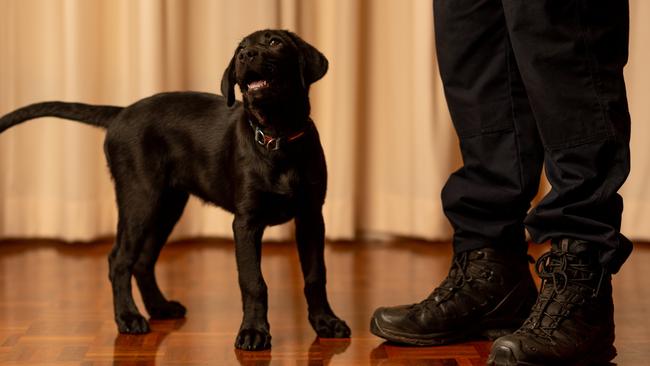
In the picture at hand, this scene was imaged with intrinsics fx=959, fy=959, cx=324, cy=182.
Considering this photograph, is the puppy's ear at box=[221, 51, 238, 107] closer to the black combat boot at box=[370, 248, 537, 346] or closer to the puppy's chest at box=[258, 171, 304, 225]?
the puppy's chest at box=[258, 171, 304, 225]

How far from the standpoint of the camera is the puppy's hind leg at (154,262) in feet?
6.95

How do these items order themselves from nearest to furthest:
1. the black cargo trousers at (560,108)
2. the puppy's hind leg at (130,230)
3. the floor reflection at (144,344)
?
the black cargo trousers at (560,108) → the floor reflection at (144,344) → the puppy's hind leg at (130,230)

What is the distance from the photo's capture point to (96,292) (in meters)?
2.38

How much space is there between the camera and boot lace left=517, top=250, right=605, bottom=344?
1626 millimetres

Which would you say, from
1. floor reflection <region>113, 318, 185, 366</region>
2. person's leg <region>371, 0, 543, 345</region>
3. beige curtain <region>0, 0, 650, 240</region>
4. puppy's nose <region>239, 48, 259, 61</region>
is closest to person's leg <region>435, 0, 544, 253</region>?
person's leg <region>371, 0, 543, 345</region>

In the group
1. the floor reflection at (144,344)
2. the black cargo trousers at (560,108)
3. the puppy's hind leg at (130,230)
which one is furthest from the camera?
the puppy's hind leg at (130,230)

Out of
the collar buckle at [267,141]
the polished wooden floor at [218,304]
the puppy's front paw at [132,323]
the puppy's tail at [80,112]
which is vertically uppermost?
the puppy's tail at [80,112]

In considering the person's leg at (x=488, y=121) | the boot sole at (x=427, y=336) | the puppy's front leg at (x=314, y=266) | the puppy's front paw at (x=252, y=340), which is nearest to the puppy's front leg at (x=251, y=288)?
the puppy's front paw at (x=252, y=340)

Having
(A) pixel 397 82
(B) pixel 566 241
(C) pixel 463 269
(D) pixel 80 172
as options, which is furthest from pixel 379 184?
(B) pixel 566 241

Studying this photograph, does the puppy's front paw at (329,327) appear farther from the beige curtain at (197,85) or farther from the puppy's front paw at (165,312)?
the beige curtain at (197,85)

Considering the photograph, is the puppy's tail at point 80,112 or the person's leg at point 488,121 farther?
the puppy's tail at point 80,112

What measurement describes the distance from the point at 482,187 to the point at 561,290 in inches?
10.9

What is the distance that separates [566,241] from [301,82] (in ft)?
1.96

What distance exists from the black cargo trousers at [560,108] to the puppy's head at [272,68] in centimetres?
31
